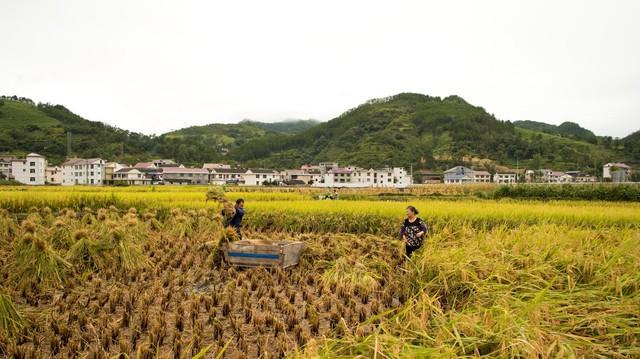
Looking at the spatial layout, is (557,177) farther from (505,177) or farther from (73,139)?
(73,139)

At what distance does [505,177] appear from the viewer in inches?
3868

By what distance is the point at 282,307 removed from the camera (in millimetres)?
7145

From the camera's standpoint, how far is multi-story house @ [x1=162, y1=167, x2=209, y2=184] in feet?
291

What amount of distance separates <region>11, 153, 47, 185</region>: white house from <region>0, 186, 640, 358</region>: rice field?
259 ft

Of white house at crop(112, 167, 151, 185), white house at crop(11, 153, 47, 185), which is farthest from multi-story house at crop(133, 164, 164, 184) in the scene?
white house at crop(11, 153, 47, 185)

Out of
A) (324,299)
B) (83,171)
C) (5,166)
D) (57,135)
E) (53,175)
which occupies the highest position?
(57,135)

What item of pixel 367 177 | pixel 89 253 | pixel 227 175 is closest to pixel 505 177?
pixel 367 177

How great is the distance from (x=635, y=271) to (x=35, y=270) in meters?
10.1

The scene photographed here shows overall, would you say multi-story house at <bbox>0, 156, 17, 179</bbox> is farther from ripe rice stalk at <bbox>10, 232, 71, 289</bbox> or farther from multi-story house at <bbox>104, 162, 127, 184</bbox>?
ripe rice stalk at <bbox>10, 232, 71, 289</bbox>

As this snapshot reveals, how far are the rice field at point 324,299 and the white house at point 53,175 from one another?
86571mm

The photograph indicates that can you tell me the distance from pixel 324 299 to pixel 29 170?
89188 mm

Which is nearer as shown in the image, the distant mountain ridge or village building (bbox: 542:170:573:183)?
village building (bbox: 542:170:573:183)

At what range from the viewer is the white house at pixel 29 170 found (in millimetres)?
78125

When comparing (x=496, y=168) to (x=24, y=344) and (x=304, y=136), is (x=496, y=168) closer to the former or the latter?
(x=304, y=136)
